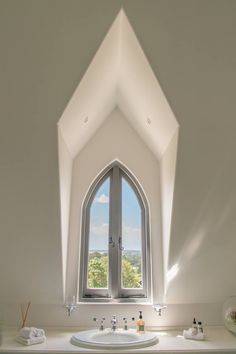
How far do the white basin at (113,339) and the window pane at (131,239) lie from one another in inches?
18.7

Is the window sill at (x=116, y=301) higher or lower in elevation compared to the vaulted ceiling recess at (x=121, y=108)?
lower

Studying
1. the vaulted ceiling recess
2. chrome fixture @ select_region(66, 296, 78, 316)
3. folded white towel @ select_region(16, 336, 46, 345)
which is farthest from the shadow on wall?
folded white towel @ select_region(16, 336, 46, 345)

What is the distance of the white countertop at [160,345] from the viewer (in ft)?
6.85

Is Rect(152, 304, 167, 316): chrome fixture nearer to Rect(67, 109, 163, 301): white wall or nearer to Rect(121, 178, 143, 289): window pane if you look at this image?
Rect(121, 178, 143, 289): window pane

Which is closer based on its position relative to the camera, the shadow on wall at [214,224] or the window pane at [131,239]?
the shadow on wall at [214,224]

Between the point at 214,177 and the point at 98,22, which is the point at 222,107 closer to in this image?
the point at 214,177

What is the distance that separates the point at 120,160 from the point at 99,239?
2.69ft

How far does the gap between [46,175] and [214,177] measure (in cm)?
133

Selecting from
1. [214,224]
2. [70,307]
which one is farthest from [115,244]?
[214,224]

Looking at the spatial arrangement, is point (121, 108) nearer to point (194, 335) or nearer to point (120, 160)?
Answer: point (120, 160)

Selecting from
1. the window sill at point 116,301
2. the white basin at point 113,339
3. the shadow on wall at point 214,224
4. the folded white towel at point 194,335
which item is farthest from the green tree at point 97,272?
the folded white towel at point 194,335

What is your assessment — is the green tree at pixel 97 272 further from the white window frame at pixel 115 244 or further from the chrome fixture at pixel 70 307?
the chrome fixture at pixel 70 307

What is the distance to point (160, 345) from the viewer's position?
221cm

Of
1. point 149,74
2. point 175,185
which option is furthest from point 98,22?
point 175,185
